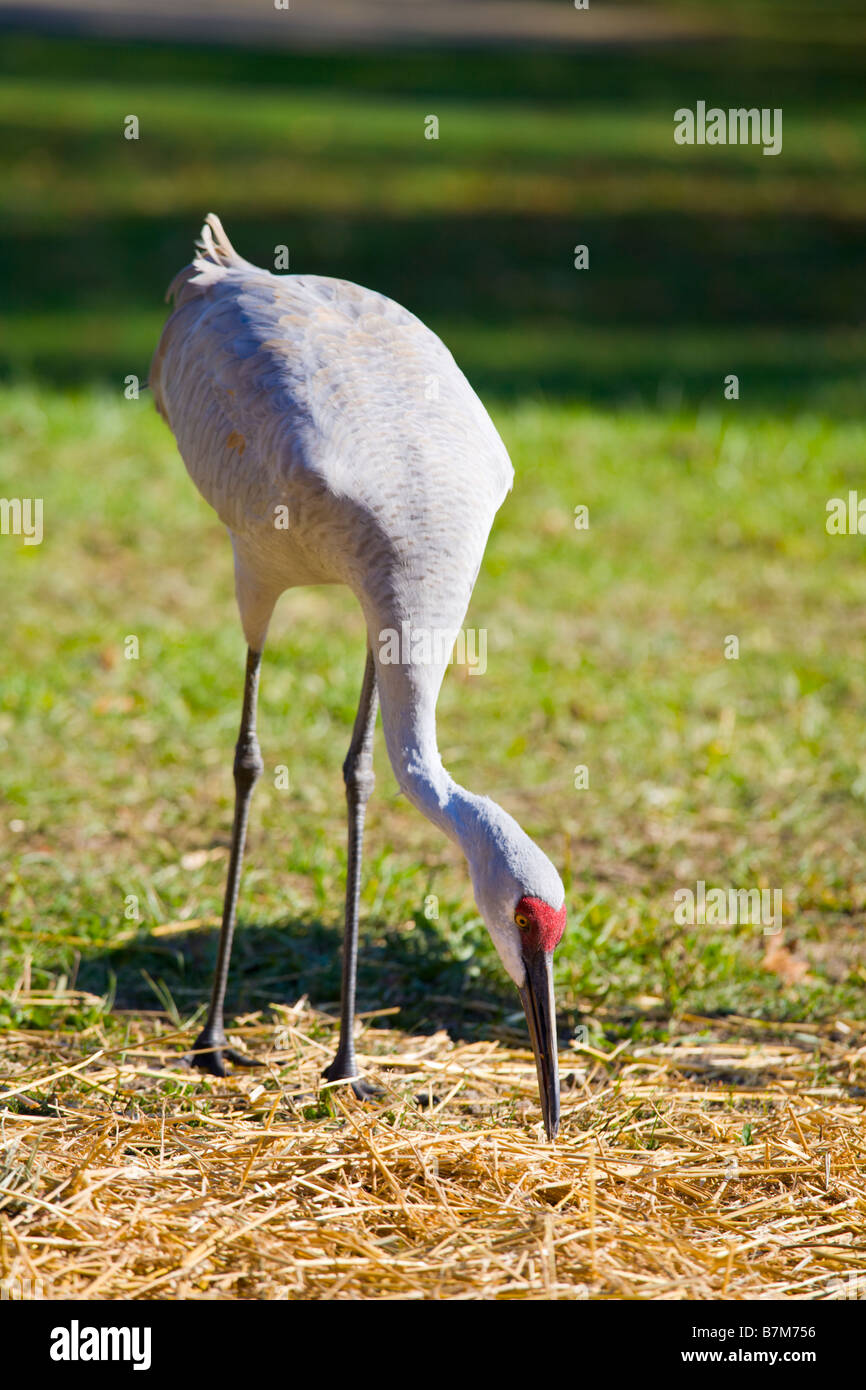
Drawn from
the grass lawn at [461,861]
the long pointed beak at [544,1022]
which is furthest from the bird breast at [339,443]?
the grass lawn at [461,861]

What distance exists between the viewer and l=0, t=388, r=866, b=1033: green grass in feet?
14.6

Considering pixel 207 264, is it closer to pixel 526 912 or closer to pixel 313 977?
pixel 313 977

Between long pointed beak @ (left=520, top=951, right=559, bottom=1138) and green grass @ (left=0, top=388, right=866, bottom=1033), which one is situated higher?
green grass @ (left=0, top=388, right=866, bottom=1033)

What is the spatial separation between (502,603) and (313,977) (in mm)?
2926

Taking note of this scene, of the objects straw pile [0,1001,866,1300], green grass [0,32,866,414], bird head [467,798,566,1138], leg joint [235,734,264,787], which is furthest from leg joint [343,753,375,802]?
green grass [0,32,866,414]

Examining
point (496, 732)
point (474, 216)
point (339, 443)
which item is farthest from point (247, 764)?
point (474, 216)

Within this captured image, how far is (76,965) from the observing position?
426 cm

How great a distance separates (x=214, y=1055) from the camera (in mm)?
3916

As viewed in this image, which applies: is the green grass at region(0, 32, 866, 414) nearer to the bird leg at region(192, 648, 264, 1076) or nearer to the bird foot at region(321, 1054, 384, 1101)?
the bird leg at region(192, 648, 264, 1076)

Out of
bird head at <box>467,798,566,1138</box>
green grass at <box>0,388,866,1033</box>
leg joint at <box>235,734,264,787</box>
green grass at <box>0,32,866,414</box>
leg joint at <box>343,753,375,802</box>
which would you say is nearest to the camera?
bird head at <box>467,798,566,1138</box>

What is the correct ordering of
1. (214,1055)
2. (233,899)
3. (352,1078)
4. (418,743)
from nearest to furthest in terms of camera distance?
(418,743) < (352,1078) < (214,1055) < (233,899)

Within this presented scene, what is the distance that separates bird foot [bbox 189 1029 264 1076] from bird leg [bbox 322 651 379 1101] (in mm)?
251

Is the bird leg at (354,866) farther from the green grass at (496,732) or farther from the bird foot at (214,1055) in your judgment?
the green grass at (496,732)
